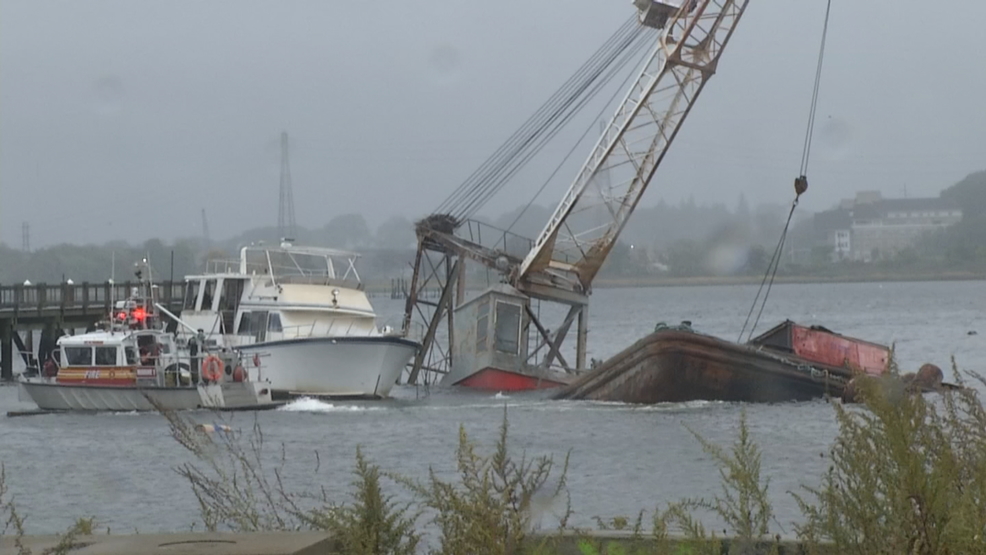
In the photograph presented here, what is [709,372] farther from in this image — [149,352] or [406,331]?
[149,352]

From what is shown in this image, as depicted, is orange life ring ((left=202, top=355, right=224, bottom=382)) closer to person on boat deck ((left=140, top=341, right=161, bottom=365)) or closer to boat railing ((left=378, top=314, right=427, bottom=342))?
person on boat deck ((left=140, top=341, right=161, bottom=365))

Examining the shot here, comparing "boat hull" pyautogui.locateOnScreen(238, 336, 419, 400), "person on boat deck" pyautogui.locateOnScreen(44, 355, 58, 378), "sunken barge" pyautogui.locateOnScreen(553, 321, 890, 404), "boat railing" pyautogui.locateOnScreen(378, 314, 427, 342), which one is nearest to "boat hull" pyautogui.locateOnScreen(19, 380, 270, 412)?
"person on boat deck" pyautogui.locateOnScreen(44, 355, 58, 378)

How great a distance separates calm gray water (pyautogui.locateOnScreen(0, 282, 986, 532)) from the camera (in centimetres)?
2216

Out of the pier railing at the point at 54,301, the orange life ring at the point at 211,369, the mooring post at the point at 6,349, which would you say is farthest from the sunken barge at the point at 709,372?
the mooring post at the point at 6,349

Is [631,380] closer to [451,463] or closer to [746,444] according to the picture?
[451,463]

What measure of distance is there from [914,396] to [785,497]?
1320 cm

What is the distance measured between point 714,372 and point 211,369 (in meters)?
12.3

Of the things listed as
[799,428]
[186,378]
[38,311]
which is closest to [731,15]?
[799,428]

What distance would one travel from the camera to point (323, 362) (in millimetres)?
37469

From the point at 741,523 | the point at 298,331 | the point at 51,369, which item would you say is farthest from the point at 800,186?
the point at 741,523

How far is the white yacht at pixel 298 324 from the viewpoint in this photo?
37.5 meters

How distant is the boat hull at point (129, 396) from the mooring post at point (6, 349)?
19.8 meters

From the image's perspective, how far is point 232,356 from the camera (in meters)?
36.5

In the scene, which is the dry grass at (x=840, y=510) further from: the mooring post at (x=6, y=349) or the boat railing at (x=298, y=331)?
the mooring post at (x=6, y=349)
